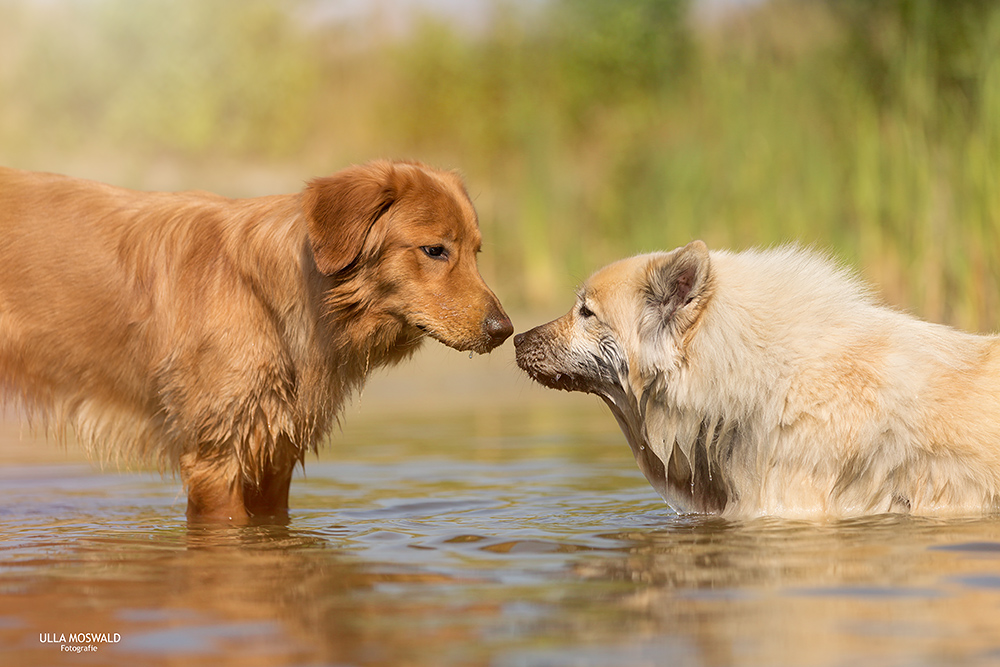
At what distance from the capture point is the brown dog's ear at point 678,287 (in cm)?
455

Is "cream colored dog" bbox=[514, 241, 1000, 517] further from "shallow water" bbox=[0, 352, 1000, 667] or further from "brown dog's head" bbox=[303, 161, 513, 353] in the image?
"brown dog's head" bbox=[303, 161, 513, 353]

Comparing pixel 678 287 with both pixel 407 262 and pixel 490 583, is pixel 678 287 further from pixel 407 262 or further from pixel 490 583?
pixel 490 583

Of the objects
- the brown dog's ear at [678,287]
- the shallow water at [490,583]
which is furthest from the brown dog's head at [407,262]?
the shallow water at [490,583]

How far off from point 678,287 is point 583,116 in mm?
13451

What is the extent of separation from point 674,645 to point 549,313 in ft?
36.2

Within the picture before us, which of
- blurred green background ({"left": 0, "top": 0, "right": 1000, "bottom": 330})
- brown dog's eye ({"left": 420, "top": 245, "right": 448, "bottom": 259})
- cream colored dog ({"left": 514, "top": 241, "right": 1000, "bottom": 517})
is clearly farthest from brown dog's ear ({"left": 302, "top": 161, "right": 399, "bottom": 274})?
blurred green background ({"left": 0, "top": 0, "right": 1000, "bottom": 330})

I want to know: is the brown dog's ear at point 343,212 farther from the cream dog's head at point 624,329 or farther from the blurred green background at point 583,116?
the blurred green background at point 583,116

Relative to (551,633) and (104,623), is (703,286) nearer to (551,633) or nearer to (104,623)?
(551,633)

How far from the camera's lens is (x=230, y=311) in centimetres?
511

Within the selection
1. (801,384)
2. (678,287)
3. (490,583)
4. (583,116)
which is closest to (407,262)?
(678,287)

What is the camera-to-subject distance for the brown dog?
5066mm

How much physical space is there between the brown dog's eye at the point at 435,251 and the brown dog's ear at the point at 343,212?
25cm

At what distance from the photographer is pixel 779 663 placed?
261 centimetres

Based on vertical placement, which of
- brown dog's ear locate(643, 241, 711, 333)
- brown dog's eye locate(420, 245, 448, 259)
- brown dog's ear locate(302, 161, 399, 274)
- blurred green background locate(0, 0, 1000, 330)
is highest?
blurred green background locate(0, 0, 1000, 330)
